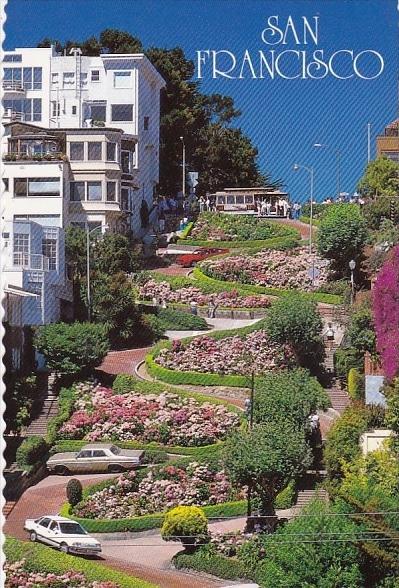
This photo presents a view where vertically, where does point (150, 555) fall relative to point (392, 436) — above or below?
below

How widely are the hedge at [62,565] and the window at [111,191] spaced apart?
4.33 feet

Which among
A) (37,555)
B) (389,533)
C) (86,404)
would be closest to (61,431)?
(86,404)

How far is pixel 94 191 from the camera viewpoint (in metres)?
5.35

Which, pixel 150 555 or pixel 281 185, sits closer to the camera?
pixel 150 555

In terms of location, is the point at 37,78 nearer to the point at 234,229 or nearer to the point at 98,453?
the point at 234,229

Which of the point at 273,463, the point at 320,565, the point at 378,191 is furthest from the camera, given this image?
the point at 378,191

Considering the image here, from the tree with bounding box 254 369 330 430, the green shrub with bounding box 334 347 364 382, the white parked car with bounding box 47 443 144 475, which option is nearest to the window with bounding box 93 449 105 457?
the white parked car with bounding box 47 443 144 475

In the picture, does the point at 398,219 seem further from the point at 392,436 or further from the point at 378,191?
the point at 392,436

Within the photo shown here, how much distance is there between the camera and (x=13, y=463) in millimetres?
4883

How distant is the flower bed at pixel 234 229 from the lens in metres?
5.36

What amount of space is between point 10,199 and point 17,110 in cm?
36

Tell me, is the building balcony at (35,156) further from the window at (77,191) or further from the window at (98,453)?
the window at (98,453)

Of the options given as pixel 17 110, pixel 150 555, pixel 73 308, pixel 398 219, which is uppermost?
pixel 17 110

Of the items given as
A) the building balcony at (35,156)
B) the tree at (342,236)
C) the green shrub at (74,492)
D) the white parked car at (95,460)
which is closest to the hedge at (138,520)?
the green shrub at (74,492)
